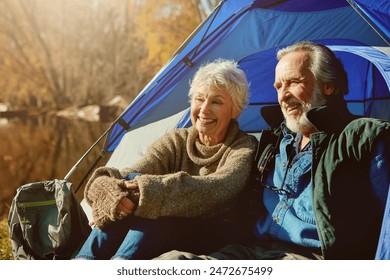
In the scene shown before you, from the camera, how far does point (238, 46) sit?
252 centimetres

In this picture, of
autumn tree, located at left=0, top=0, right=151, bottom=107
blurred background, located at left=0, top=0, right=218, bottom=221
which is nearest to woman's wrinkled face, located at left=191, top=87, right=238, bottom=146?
blurred background, located at left=0, top=0, right=218, bottom=221

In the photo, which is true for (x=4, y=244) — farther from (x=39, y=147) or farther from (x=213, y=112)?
(x=39, y=147)

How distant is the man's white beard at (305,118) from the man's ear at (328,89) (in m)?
0.02

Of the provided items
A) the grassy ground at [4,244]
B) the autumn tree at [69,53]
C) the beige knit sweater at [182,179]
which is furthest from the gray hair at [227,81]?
the grassy ground at [4,244]

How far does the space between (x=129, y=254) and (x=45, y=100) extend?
341 centimetres

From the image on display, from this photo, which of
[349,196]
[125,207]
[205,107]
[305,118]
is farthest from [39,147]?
[349,196]

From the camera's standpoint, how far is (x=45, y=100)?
4.80 meters

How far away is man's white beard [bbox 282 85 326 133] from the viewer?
6.22 feet

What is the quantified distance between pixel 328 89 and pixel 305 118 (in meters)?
0.14

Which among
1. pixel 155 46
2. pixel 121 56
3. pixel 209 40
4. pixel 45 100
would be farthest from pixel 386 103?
pixel 45 100

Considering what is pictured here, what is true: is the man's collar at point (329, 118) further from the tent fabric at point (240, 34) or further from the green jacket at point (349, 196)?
the tent fabric at point (240, 34)

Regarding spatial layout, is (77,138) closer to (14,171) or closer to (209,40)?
(14,171)

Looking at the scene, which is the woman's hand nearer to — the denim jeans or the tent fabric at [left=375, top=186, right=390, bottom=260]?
the denim jeans

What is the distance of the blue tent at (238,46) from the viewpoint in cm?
242
